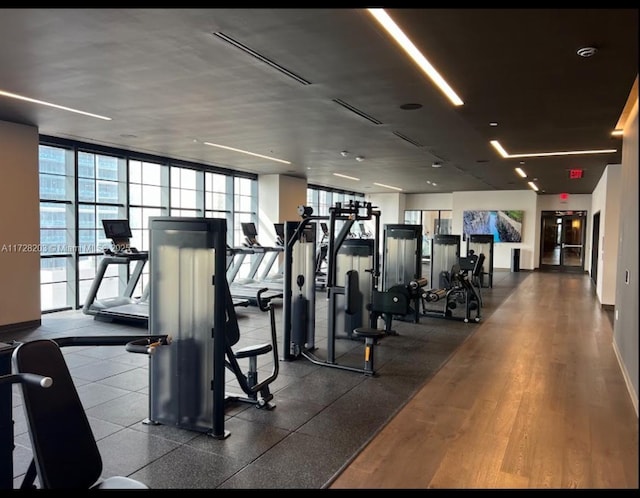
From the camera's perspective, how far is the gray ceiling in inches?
126

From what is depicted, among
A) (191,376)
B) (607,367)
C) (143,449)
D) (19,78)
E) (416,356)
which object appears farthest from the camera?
(416,356)

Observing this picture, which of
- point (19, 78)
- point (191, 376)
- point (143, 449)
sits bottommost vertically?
point (143, 449)

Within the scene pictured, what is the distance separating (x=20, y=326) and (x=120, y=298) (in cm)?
Answer: 147

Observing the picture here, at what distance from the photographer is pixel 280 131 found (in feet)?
22.8

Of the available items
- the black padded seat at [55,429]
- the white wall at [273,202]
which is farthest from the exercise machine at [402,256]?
the black padded seat at [55,429]

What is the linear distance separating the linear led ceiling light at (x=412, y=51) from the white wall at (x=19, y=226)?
5743mm

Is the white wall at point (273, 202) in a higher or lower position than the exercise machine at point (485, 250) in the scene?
higher

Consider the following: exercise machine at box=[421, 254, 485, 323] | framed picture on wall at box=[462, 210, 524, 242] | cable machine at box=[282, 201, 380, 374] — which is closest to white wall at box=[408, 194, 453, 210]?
framed picture on wall at box=[462, 210, 524, 242]

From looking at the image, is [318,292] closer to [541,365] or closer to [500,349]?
[500,349]

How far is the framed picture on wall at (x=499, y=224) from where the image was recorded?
1611 cm

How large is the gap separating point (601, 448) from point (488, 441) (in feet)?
2.42

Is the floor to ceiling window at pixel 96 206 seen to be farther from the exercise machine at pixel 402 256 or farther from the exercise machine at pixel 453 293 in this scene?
the exercise machine at pixel 453 293

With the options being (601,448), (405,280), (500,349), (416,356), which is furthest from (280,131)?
(601,448)

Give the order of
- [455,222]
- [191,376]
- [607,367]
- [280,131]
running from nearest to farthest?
1. [191,376]
2. [607,367]
3. [280,131]
4. [455,222]
